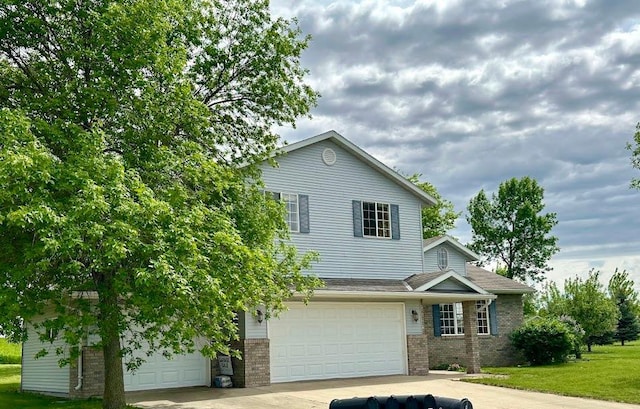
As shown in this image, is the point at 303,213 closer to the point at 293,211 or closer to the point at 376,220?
the point at 293,211

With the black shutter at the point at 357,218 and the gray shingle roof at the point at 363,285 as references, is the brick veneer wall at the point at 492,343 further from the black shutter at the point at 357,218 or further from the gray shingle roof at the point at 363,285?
the black shutter at the point at 357,218

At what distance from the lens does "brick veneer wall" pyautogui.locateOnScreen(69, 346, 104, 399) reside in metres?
17.1

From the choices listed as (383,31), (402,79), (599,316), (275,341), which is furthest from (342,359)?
(599,316)

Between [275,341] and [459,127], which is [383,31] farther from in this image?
[275,341]

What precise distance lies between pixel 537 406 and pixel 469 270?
50.9 ft

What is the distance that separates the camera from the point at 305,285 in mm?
17438

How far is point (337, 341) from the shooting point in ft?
70.7

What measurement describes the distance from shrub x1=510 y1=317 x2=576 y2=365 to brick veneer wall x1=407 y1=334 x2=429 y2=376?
6.30 meters

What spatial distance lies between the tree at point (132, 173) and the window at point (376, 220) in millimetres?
6084

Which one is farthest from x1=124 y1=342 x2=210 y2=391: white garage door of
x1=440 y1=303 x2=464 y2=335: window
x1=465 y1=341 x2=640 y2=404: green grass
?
x1=440 y1=303 x2=464 y2=335: window

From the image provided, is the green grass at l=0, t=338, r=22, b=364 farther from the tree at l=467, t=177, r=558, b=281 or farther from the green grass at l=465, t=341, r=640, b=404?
the tree at l=467, t=177, r=558, b=281

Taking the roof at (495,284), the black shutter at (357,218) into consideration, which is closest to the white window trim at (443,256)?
the roof at (495,284)

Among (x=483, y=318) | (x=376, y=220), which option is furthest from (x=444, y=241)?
(x=376, y=220)

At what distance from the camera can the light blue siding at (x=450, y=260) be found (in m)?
27.4
